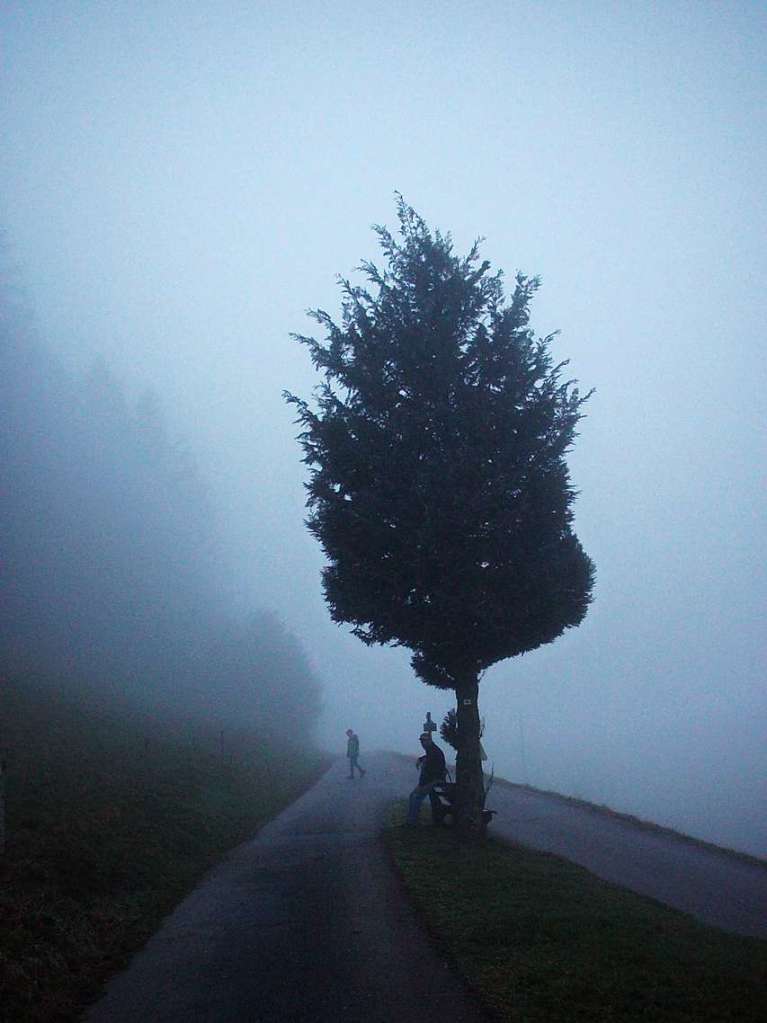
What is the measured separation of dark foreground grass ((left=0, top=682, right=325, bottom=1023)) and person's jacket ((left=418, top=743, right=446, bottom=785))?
4389 millimetres

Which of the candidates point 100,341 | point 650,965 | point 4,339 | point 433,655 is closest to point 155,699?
point 4,339

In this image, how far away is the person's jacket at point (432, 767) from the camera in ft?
52.0

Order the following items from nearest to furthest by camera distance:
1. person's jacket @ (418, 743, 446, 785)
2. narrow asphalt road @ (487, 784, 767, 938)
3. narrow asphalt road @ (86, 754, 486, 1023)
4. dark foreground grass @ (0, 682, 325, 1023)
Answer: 1. narrow asphalt road @ (86, 754, 486, 1023)
2. dark foreground grass @ (0, 682, 325, 1023)
3. narrow asphalt road @ (487, 784, 767, 938)
4. person's jacket @ (418, 743, 446, 785)

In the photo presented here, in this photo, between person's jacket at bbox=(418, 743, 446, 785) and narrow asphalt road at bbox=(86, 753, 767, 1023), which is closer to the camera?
narrow asphalt road at bbox=(86, 753, 767, 1023)

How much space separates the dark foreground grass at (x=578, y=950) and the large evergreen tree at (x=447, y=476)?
13.2 feet

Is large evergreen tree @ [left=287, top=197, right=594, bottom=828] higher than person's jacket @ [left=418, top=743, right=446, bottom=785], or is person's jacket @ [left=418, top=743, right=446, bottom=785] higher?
large evergreen tree @ [left=287, top=197, right=594, bottom=828]

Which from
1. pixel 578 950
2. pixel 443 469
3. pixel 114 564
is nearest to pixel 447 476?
pixel 443 469

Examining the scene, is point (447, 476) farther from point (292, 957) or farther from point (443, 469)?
point (292, 957)

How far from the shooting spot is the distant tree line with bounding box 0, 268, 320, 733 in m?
47.8

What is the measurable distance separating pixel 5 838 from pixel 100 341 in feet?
508

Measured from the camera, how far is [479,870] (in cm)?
1086

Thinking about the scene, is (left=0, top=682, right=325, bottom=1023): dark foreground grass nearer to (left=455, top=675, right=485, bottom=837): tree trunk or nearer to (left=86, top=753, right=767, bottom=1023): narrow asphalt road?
(left=86, top=753, right=767, bottom=1023): narrow asphalt road

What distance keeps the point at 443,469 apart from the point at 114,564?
2095 inches

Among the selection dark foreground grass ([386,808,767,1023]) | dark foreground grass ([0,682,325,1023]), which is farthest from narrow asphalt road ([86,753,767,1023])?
dark foreground grass ([0,682,325,1023])
